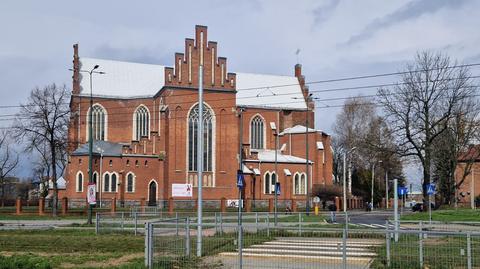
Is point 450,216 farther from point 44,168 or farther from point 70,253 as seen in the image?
point 44,168

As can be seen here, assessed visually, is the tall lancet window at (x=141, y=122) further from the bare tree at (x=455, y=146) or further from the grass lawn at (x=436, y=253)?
the grass lawn at (x=436, y=253)

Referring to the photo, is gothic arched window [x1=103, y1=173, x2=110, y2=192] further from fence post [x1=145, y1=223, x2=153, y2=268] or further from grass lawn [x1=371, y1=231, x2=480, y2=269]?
grass lawn [x1=371, y1=231, x2=480, y2=269]

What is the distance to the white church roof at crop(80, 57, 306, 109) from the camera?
74.8m

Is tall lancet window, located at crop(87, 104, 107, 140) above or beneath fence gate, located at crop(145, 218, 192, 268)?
above

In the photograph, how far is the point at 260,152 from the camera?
2987 inches

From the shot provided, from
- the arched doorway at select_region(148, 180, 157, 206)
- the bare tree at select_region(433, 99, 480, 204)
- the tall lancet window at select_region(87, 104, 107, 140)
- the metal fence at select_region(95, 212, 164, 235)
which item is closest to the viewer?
the metal fence at select_region(95, 212, 164, 235)

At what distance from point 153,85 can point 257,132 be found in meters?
15.6

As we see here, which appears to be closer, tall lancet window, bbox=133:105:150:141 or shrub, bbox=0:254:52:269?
shrub, bbox=0:254:52:269

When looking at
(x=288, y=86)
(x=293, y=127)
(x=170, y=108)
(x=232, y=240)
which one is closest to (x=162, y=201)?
(x=170, y=108)

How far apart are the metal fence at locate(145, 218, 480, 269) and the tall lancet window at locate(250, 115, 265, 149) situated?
63826mm

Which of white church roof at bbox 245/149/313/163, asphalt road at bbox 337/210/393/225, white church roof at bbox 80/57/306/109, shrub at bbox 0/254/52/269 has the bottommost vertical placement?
asphalt road at bbox 337/210/393/225

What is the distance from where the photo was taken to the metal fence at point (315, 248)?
11.3 metres

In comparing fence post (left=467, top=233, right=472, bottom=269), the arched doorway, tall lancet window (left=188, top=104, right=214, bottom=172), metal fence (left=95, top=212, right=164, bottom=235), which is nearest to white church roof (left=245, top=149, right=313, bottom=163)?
tall lancet window (left=188, top=104, right=214, bottom=172)

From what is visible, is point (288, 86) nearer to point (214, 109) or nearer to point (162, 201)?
point (214, 109)
